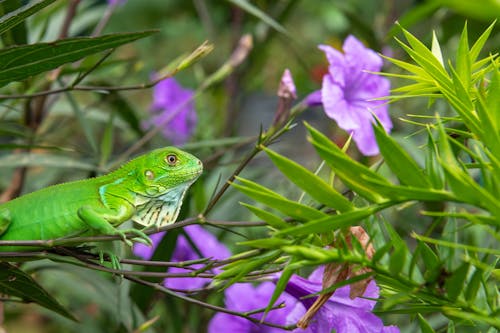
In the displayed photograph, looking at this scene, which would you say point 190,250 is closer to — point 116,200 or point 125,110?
point 125,110

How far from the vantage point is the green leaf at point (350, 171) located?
0.34m

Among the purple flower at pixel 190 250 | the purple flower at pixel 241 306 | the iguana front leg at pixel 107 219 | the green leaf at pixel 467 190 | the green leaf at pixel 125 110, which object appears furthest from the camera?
the green leaf at pixel 125 110

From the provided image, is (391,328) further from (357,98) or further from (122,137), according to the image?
(122,137)

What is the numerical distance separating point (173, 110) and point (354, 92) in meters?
0.51

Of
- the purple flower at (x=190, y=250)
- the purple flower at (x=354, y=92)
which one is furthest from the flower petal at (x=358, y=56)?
the purple flower at (x=190, y=250)

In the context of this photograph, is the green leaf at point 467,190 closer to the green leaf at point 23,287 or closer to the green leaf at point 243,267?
the green leaf at point 243,267

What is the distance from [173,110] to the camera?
132 cm

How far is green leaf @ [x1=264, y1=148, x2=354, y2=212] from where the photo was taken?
1.14 feet

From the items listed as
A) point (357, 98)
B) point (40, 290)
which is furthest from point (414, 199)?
point (357, 98)

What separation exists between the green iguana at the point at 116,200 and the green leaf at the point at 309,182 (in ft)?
0.53

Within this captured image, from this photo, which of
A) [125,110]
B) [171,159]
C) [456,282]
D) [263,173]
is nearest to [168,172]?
[171,159]

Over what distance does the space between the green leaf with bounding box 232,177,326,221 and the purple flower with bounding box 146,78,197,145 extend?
930 mm

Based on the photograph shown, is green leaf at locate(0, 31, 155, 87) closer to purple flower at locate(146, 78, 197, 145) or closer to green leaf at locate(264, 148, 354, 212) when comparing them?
green leaf at locate(264, 148, 354, 212)

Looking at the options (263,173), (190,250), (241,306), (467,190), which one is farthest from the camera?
(263,173)
